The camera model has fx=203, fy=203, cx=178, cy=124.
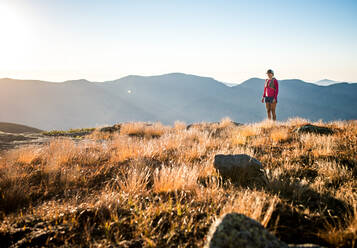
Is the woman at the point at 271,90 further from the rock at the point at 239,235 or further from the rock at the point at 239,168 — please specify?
the rock at the point at 239,235

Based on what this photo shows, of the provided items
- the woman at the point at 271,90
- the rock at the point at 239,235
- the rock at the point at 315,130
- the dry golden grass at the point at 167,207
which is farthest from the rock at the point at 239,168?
the woman at the point at 271,90

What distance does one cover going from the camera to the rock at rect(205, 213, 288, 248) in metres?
1.46

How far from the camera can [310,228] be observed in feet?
6.46

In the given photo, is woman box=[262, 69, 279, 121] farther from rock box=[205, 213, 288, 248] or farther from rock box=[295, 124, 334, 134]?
rock box=[205, 213, 288, 248]

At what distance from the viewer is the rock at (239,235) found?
4.78ft

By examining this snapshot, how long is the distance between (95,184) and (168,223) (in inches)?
74.4

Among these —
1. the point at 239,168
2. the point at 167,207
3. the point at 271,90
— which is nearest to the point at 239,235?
the point at 167,207

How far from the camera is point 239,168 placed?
349cm

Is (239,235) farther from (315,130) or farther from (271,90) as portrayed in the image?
(271,90)

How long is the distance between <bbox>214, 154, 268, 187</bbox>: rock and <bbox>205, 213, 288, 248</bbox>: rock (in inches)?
69.9

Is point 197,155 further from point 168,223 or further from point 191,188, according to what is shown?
point 168,223

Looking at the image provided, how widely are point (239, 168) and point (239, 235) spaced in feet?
6.83

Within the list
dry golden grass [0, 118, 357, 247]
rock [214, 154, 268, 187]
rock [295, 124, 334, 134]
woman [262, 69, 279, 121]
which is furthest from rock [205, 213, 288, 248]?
woman [262, 69, 279, 121]

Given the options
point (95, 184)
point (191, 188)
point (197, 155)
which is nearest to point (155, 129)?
point (197, 155)
